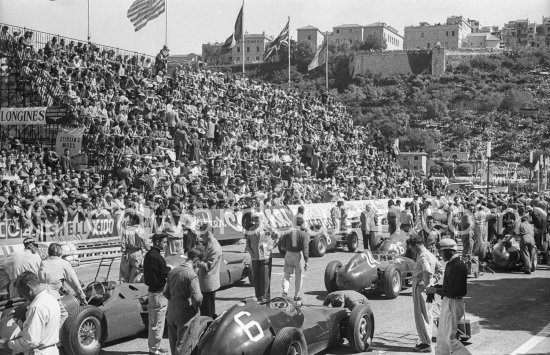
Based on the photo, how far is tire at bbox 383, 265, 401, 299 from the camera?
13.9 meters

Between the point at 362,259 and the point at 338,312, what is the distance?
13.9 feet

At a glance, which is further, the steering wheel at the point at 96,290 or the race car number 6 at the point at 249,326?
the steering wheel at the point at 96,290

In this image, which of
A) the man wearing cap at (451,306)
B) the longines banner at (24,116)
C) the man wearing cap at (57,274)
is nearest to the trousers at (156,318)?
the man wearing cap at (57,274)

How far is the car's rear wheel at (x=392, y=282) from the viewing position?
45.6ft

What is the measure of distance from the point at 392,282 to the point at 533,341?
361 centimetres

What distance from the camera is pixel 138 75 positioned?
2934 centimetres

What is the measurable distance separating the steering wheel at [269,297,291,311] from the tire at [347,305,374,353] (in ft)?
4.47

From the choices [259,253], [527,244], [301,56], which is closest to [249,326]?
[259,253]

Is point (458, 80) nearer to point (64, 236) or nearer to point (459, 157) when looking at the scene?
point (459, 157)

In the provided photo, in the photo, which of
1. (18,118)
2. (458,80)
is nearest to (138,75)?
(18,118)

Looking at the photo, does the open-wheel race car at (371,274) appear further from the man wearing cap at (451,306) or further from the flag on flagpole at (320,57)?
the flag on flagpole at (320,57)

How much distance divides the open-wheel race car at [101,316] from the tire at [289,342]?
9.97 feet

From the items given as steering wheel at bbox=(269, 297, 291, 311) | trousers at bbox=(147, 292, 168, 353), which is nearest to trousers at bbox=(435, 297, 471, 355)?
steering wheel at bbox=(269, 297, 291, 311)

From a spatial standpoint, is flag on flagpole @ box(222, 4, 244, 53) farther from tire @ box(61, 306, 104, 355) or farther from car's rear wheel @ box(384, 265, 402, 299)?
tire @ box(61, 306, 104, 355)
